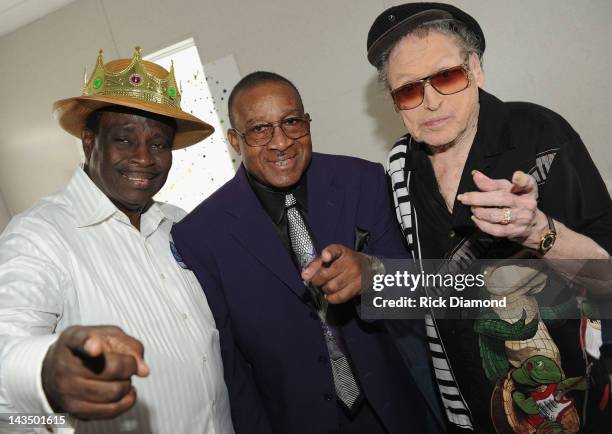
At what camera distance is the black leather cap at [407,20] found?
5.32 ft

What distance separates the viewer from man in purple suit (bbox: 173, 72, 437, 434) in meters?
1.73

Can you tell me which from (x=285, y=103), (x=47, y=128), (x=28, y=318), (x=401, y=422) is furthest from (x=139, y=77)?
(x=47, y=128)

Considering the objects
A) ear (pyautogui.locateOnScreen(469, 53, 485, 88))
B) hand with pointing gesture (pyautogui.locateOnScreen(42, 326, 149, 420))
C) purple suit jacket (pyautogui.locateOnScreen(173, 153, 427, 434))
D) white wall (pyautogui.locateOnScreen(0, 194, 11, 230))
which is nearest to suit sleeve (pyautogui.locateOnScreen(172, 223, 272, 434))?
purple suit jacket (pyautogui.locateOnScreen(173, 153, 427, 434))

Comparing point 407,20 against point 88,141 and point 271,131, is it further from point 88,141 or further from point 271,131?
point 88,141

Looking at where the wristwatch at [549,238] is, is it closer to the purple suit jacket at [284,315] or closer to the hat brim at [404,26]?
the purple suit jacket at [284,315]

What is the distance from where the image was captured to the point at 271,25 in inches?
137

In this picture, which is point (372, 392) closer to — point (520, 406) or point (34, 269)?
point (520, 406)

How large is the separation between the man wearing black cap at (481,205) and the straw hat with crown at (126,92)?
88cm

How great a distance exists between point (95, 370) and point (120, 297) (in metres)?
0.73

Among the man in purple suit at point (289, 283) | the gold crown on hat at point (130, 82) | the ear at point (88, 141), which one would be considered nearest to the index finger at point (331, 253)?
the man in purple suit at point (289, 283)

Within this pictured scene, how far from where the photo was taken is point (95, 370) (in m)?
0.85

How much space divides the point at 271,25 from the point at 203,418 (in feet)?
9.61

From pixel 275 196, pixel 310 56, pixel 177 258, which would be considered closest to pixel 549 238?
pixel 275 196

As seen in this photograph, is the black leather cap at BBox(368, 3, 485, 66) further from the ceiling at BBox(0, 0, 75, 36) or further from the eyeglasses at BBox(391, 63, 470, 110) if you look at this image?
the ceiling at BBox(0, 0, 75, 36)
